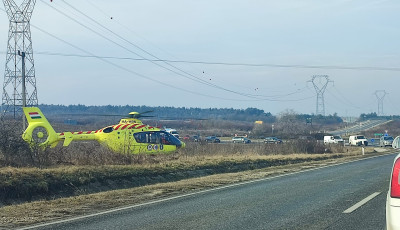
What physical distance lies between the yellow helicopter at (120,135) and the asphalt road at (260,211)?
52.6 ft

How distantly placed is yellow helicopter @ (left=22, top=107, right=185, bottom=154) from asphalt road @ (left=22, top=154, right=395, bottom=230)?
16017mm

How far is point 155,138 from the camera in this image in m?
31.9

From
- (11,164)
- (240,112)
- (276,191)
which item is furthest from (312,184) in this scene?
(240,112)

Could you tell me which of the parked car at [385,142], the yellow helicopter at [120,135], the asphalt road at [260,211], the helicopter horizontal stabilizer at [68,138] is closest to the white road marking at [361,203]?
the asphalt road at [260,211]

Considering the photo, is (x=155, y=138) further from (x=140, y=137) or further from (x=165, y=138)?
(x=140, y=137)

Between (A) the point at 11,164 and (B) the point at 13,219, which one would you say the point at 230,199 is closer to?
(B) the point at 13,219

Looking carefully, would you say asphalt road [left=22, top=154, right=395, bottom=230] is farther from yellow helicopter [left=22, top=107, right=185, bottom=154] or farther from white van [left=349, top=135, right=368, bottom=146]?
white van [left=349, top=135, right=368, bottom=146]

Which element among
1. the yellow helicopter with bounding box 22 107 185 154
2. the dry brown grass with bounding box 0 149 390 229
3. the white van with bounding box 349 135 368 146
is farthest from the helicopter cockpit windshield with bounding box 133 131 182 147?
the white van with bounding box 349 135 368 146

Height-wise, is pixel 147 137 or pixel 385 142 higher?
pixel 147 137

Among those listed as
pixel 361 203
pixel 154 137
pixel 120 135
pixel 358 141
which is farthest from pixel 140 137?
pixel 358 141

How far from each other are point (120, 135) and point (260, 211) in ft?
68.6

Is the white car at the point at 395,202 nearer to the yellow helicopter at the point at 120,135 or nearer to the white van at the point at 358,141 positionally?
the yellow helicopter at the point at 120,135

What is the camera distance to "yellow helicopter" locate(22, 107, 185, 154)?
98.4 feet

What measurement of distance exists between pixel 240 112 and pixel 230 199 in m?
154
